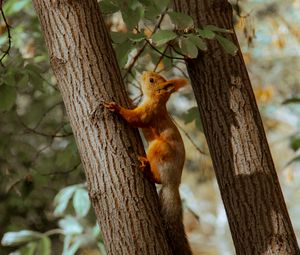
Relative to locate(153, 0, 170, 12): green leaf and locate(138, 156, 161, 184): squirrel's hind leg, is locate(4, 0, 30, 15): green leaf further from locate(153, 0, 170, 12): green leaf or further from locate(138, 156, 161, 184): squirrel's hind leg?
locate(138, 156, 161, 184): squirrel's hind leg

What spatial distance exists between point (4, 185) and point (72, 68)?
2947mm

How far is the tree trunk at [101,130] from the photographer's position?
2115 millimetres

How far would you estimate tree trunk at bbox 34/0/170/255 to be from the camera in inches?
83.3

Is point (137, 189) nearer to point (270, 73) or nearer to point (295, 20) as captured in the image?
point (270, 73)

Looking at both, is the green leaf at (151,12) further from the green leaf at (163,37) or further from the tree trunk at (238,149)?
the tree trunk at (238,149)

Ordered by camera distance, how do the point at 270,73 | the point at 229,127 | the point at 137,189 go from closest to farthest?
1. the point at 137,189
2. the point at 229,127
3. the point at 270,73

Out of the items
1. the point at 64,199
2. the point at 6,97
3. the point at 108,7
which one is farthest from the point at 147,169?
the point at 64,199

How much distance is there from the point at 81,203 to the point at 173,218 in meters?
0.88

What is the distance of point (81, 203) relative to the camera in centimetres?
326

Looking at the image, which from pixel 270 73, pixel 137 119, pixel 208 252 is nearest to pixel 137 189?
pixel 137 119

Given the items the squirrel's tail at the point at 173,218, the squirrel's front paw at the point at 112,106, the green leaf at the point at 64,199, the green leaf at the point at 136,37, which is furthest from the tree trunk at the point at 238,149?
the green leaf at the point at 64,199

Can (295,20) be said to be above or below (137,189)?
above

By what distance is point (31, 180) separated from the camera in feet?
11.2

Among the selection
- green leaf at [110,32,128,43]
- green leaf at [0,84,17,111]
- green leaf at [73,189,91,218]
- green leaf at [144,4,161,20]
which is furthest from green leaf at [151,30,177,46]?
green leaf at [73,189,91,218]
